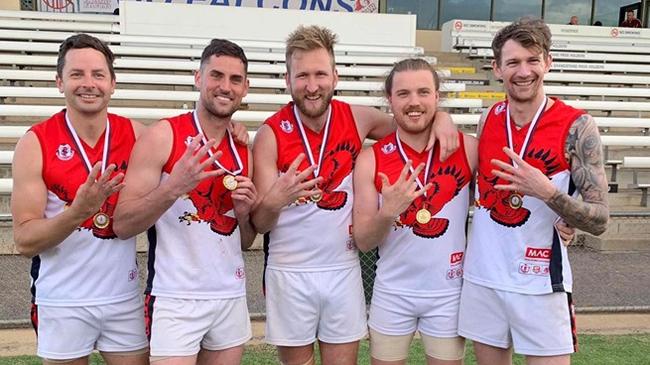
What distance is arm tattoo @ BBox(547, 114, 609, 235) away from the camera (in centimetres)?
242

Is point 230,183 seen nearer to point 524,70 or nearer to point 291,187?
point 291,187

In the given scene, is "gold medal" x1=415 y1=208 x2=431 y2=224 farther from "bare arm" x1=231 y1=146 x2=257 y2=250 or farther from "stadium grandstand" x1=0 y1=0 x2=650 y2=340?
"stadium grandstand" x1=0 y1=0 x2=650 y2=340

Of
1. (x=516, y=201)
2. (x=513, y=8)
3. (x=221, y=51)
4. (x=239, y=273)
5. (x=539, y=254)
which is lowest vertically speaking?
(x=239, y=273)

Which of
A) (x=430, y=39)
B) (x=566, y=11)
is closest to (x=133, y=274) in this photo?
(x=430, y=39)

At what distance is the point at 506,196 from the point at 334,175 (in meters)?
0.82

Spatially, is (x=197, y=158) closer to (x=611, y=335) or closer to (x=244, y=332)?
(x=244, y=332)

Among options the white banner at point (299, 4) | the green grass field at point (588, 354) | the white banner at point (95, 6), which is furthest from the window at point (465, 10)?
the green grass field at point (588, 354)

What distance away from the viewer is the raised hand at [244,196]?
251cm

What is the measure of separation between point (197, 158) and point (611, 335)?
11.8 feet

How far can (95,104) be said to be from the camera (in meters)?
2.52

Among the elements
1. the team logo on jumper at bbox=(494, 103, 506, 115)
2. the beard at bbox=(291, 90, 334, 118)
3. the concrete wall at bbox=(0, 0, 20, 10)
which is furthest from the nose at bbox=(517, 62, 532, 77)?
the concrete wall at bbox=(0, 0, 20, 10)

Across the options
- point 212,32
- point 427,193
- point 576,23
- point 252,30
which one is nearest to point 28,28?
point 212,32

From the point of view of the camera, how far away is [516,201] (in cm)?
260

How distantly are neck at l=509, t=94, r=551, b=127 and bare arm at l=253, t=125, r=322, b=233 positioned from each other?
37.9 inches
